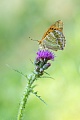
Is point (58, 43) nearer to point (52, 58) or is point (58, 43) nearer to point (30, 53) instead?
point (52, 58)

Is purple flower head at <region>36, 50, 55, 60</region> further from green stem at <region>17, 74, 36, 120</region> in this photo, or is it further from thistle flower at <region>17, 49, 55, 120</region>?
green stem at <region>17, 74, 36, 120</region>

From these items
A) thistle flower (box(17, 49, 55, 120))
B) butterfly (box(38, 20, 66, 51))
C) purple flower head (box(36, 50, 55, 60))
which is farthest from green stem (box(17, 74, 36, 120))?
butterfly (box(38, 20, 66, 51))

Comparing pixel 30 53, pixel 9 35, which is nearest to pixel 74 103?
pixel 30 53

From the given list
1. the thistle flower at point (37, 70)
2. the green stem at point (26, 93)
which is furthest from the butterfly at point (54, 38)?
the green stem at point (26, 93)

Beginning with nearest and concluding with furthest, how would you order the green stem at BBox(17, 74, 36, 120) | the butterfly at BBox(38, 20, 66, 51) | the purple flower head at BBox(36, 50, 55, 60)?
the green stem at BBox(17, 74, 36, 120)
the purple flower head at BBox(36, 50, 55, 60)
the butterfly at BBox(38, 20, 66, 51)

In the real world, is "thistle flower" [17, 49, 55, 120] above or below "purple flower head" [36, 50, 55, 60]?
below
